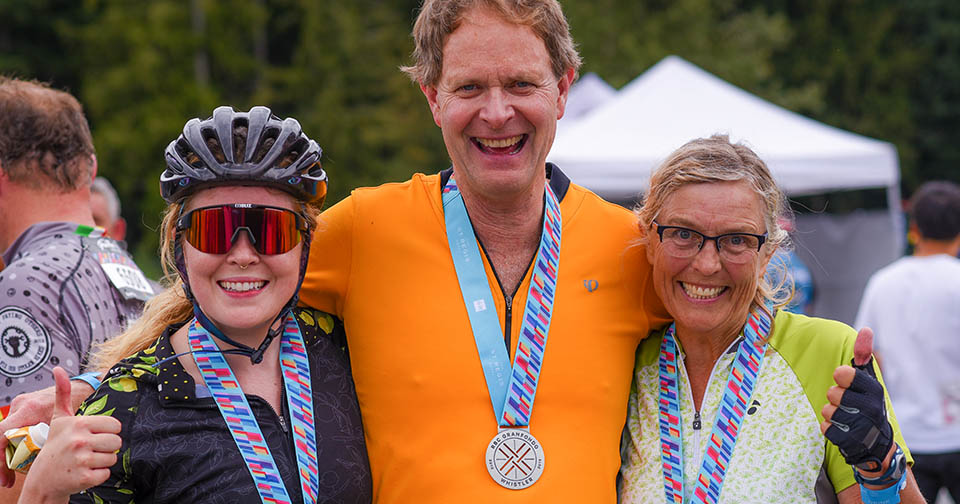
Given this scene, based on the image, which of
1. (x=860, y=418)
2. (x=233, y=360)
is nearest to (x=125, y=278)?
(x=233, y=360)

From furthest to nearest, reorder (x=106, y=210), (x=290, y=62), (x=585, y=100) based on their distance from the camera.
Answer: (x=290, y=62), (x=585, y=100), (x=106, y=210)

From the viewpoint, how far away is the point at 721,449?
3068 mm

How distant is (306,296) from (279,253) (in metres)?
0.45

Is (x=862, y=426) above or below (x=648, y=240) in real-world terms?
below

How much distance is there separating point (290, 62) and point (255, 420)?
962 inches

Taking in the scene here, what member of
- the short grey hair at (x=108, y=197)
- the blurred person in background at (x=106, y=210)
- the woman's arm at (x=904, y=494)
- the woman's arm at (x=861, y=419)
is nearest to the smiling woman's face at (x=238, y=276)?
the woman's arm at (x=861, y=419)

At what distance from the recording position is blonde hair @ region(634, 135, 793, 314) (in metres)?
3.13

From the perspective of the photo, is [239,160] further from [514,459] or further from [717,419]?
[717,419]

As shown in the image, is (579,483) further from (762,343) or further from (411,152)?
(411,152)

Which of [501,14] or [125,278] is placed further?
[125,278]

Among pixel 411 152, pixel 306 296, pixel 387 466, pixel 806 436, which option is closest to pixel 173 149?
pixel 306 296

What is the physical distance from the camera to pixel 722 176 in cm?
311

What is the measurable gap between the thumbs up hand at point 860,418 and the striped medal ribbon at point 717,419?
1.12ft

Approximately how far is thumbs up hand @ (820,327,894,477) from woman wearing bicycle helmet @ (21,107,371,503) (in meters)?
1.38
